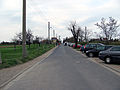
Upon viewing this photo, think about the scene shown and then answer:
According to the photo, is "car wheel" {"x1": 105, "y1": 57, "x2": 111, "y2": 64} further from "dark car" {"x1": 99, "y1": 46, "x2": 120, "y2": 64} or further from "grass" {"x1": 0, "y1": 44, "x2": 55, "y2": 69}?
"grass" {"x1": 0, "y1": 44, "x2": 55, "y2": 69}

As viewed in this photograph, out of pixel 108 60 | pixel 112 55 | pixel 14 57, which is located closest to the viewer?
pixel 112 55

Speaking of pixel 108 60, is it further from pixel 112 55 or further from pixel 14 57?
pixel 14 57

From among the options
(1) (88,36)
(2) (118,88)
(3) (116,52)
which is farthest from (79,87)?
(1) (88,36)

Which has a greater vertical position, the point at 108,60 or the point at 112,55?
the point at 112,55

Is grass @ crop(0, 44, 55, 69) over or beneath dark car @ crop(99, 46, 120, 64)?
beneath

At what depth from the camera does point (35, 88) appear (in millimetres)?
6750

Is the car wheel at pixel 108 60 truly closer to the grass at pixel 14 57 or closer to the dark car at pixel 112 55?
the dark car at pixel 112 55

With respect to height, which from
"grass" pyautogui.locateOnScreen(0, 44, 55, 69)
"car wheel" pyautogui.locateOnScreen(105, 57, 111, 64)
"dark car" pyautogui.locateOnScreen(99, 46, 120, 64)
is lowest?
"grass" pyautogui.locateOnScreen(0, 44, 55, 69)

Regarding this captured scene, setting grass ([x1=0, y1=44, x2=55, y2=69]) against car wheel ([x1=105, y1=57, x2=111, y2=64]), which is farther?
car wheel ([x1=105, y1=57, x2=111, y2=64])

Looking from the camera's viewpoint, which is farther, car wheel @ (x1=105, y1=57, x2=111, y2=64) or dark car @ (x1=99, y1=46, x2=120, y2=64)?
car wheel @ (x1=105, y1=57, x2=111, y2=64)

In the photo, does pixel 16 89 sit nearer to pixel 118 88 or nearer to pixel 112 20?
pixel 118 88

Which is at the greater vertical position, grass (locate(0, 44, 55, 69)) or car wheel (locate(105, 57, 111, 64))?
car wheel (locate(105, 57, 111, 64))

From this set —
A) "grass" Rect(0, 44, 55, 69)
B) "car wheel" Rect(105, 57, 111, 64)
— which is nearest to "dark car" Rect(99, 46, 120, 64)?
"car wheel" Rect(105, 57, 111, 64)

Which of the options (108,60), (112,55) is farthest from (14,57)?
(112,55)
